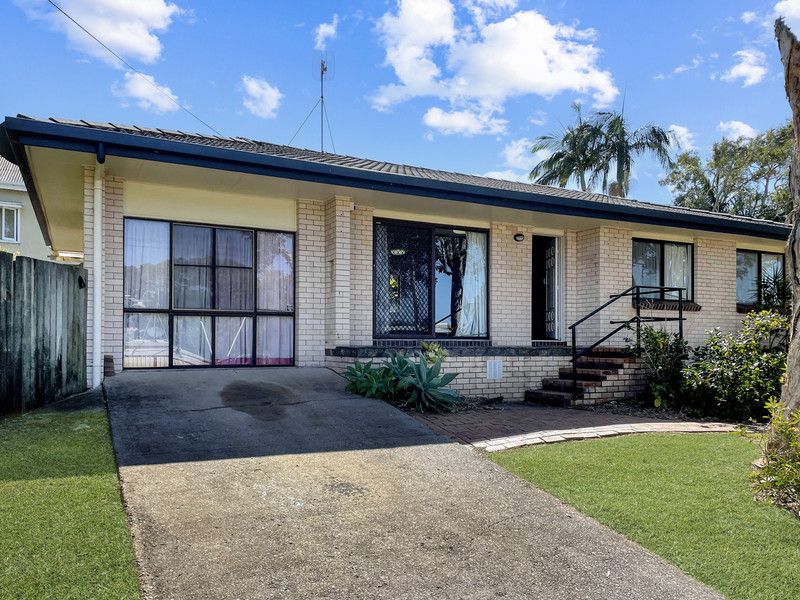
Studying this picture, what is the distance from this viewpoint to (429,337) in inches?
403

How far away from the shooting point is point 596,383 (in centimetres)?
930

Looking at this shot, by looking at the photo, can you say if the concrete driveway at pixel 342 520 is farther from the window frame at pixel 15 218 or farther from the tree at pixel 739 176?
the tree at pixel 739 176

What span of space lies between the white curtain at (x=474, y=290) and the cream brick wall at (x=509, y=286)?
147 millimetres

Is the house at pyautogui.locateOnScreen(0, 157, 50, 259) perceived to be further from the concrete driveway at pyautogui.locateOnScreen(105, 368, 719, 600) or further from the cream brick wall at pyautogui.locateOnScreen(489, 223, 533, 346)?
the concrete driveway at pyautogui.locateOnScreen(105, 368, 719, 600)

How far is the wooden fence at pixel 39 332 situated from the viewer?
5977 millimetres

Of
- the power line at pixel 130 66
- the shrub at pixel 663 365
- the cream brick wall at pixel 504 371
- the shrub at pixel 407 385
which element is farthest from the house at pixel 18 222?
the shrub at pixel 663 365

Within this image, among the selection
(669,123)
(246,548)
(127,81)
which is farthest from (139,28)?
(669,123)

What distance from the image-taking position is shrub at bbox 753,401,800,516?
14.0ft

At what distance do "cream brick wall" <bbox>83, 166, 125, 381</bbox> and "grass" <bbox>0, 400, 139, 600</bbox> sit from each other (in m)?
2.58

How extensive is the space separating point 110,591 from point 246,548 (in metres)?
0.78

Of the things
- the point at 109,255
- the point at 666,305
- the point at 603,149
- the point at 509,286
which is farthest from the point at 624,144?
the point at 109,255

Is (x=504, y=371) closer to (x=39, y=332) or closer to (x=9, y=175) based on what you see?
(x=39, y=332)

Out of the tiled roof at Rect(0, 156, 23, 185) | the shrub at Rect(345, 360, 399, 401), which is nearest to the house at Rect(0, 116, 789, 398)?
the shrub at Rect(345, 360, 399, 401)

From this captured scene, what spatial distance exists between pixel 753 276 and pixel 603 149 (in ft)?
49.9
